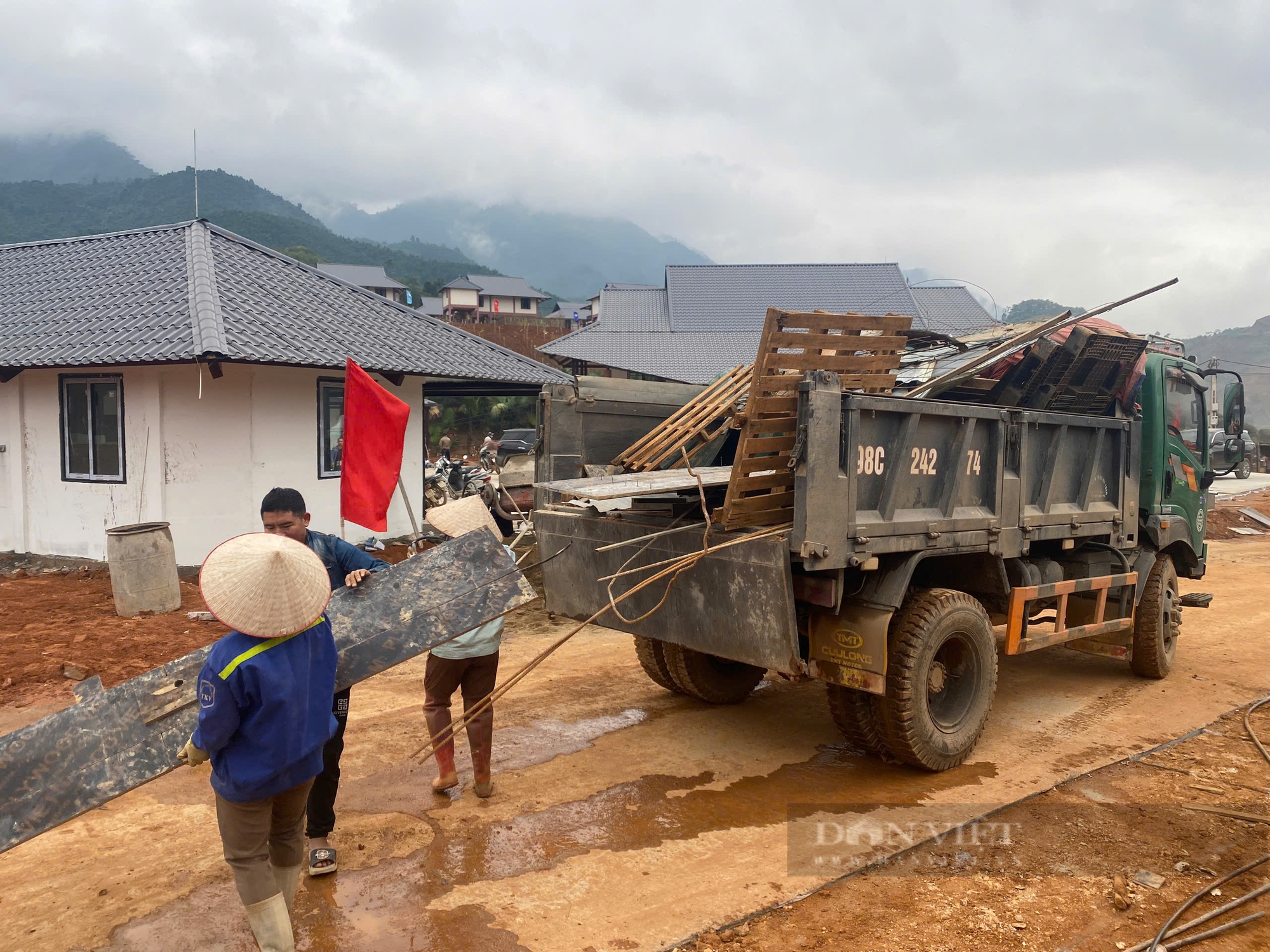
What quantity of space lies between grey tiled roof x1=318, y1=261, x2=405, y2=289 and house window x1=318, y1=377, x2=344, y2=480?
5007 centimetres

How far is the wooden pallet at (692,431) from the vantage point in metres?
4.82

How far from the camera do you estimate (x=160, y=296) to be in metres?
11.4

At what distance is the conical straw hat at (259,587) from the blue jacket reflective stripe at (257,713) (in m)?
0.09

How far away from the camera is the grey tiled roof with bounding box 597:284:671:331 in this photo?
34.4 meters

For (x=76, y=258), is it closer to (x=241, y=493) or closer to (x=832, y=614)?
(x=241, y=493)

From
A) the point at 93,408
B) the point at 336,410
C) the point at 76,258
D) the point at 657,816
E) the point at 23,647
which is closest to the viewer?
the point at 657,816

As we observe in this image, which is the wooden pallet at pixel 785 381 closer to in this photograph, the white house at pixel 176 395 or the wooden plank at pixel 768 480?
the wooden plank at pixel 768 480

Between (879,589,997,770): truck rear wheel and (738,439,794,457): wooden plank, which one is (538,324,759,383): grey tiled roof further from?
(738,439,794,457): wooden plank

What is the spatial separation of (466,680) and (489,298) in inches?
2576

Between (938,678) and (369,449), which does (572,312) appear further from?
(938,678)

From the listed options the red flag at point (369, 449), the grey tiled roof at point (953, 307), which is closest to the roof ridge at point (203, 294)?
the red flag at point (369, 449)

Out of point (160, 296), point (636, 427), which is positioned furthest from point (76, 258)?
point (636, 427)

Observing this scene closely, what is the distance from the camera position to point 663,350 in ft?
105

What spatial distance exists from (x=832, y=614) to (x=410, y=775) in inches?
95.3
